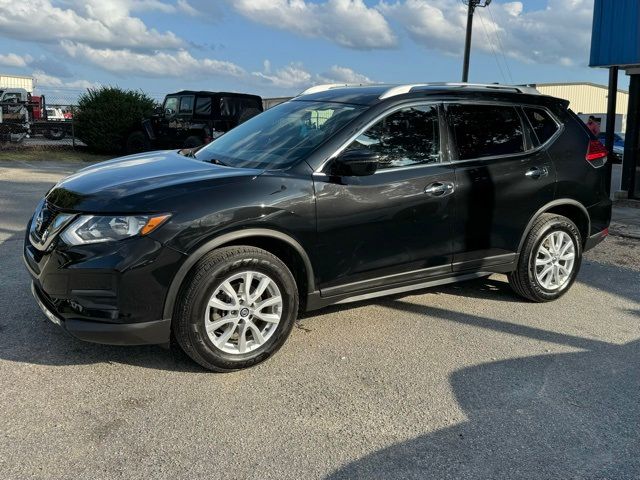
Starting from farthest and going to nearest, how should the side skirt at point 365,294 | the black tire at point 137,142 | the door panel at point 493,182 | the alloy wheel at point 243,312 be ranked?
the black tire at point 137,142 → the door panel at point 493,182 → the side skirt at point 365,294 → the alloy wheel at point 243,312

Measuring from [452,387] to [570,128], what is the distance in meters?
2.85

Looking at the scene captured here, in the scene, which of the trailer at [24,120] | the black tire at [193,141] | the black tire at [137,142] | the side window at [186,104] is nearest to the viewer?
the black tire at [193,141]

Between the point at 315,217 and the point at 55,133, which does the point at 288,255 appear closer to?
the point at 315,217

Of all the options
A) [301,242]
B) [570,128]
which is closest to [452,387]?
[301,242]

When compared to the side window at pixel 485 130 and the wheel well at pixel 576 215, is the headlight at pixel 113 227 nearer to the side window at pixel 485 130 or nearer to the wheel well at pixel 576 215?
the side window at pixel 485 130

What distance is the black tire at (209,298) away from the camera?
344 centimetres

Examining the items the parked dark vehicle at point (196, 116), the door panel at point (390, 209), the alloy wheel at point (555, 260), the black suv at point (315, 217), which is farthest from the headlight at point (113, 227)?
the parked dark vehicle at point (196, 116)

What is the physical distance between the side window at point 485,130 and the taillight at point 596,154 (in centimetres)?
77

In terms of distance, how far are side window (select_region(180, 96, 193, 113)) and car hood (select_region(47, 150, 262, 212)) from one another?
13160 millimetres

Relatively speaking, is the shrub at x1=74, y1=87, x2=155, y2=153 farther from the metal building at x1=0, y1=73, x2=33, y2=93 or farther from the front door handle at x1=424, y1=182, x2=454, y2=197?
the metal building at x1=0, y1=73, x2=33, y2=93

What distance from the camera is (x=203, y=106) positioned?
16.6m

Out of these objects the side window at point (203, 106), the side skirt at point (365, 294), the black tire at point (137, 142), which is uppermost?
the side window at point (203, 106)

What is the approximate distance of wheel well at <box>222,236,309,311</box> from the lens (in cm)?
370

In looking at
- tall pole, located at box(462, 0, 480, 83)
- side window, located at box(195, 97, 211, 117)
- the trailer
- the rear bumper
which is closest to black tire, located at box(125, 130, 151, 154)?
side window, located at box(195, 97, 211, 117)
